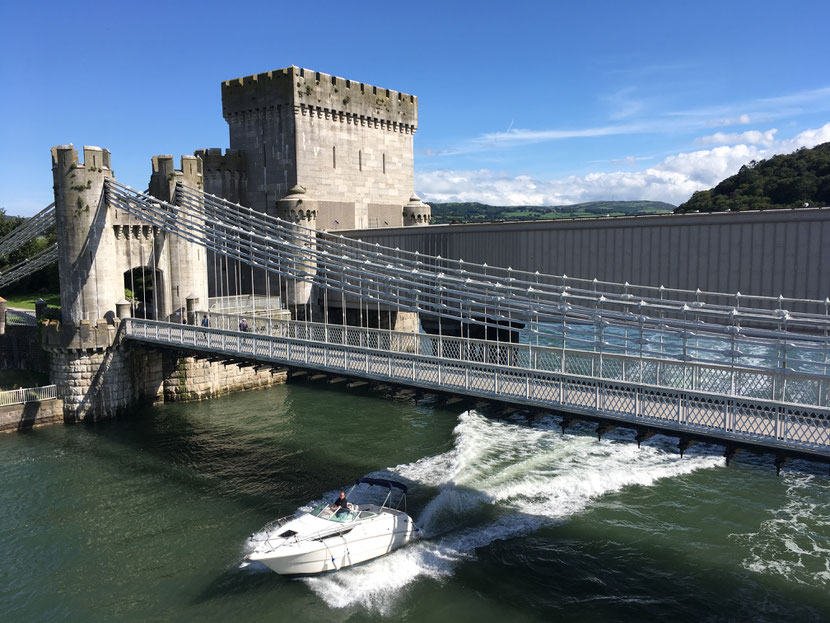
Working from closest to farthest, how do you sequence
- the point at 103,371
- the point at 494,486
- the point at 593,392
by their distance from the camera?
the point at 593,392, the point at 494,486, the point at 103,371

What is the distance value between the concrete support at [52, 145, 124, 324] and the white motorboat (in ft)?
49.0

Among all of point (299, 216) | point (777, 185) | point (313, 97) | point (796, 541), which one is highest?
point (313, 97)

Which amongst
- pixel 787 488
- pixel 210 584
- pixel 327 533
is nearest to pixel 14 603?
pixel 210 584

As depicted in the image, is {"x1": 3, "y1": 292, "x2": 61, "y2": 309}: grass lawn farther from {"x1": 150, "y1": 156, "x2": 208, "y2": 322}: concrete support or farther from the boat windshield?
the boat windshield

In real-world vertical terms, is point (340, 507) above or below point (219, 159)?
below

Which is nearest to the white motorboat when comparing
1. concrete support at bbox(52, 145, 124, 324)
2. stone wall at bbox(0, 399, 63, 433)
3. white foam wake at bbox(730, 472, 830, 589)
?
white foam wake at bbox(730, 472, 830, 589)

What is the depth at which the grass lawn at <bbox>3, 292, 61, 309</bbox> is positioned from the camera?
45.2 metres

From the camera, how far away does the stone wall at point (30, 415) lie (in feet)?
83.0

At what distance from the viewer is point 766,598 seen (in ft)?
46.6

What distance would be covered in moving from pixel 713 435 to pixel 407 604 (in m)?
6.91

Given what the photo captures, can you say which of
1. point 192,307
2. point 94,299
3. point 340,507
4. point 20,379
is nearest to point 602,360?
point 340,507

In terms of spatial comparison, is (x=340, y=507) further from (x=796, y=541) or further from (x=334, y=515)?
(x=796, y=541)

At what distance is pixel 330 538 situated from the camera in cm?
1558

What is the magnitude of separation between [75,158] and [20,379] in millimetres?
9823
